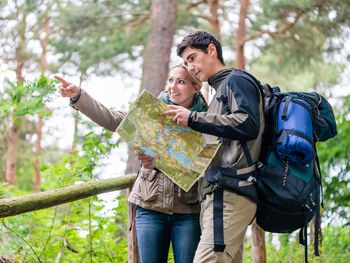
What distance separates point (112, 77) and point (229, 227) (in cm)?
1490

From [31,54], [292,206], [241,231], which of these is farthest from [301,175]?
[31,54]

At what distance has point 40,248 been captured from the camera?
439cm

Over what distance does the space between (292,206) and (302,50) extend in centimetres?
1186

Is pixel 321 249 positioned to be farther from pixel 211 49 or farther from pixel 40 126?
pixel 40 126

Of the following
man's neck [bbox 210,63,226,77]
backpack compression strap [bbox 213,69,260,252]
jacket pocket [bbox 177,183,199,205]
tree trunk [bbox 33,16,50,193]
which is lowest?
tree trunk [bbox 33,16,50,193]

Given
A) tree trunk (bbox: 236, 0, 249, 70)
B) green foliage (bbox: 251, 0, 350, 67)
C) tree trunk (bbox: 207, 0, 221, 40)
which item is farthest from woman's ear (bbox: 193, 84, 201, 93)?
tree trunk (bbox: 207, 0, 221, 40)

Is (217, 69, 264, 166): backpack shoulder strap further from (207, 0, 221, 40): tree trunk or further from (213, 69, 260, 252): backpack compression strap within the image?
(207, 0, 221, 40): tree trunk

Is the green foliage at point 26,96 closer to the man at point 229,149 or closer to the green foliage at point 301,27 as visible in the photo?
the man at point 229,149

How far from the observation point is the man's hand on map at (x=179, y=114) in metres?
2.82

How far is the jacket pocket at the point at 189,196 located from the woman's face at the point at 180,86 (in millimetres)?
485

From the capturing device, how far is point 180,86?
328 cm

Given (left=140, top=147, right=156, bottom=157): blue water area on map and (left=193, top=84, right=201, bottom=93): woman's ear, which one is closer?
(left=140, top=147, right=156, bottom=157): blue water area on map

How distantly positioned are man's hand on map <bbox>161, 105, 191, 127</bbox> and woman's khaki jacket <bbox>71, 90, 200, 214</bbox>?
0.50m

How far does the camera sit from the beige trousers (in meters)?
2.79
